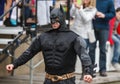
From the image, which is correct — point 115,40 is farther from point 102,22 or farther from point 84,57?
point 84,57

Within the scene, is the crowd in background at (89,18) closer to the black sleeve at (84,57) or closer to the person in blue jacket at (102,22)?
the person in blue jacket at (102,22)

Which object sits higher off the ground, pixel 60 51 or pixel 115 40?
pixel 60 51

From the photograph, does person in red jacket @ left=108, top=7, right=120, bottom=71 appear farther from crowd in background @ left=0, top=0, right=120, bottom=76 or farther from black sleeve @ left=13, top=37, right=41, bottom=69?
black sleeve @ left=13, top=37, right=41, bottom=69

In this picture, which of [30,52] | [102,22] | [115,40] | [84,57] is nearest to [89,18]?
[102,22]

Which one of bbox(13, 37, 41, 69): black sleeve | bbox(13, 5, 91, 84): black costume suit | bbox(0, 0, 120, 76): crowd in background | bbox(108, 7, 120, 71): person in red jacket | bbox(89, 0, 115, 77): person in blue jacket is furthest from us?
bbox(108, 7, 120, 71): person in red jacket

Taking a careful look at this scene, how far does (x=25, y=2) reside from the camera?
9.90 meters

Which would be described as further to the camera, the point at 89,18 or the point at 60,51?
the point at 89,18

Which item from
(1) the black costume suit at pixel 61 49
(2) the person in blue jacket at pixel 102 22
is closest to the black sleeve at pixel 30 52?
(1) the black costume suit at pixel 61 49

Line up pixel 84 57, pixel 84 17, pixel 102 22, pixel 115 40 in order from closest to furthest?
pixel 84 57, pixel 84 17, pixel 102 22, pixel 115 40

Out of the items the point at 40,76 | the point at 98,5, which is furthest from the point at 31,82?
the point at 98,5

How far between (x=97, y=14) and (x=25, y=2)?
1.67 meters

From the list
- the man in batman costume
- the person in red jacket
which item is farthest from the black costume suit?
the person in red jacket

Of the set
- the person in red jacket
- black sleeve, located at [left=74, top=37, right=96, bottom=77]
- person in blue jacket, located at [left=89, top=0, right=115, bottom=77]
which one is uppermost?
black sleeve, located at [left=74, top=37, right=96, bottom=77]

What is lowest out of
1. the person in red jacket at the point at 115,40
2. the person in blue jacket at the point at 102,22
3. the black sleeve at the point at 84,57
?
the person in red jacket at the point at 115,40
